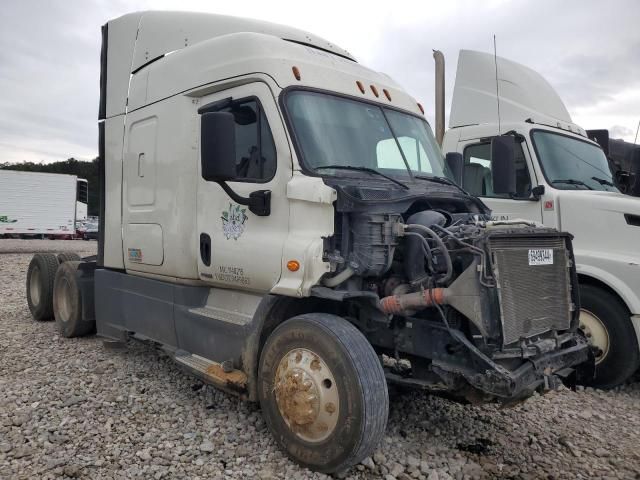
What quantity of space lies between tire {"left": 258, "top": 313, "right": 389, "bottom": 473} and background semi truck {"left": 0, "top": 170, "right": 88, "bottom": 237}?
25.2m

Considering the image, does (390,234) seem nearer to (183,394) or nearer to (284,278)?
(284,278)

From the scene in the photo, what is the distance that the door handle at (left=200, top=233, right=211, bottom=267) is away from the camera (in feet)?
14.8

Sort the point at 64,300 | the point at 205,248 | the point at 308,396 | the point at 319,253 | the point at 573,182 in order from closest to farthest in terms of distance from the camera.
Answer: the point at 308,396 < the point at 319,253 < the point at 205,248 < the point at 573,182 < the point at 64,300

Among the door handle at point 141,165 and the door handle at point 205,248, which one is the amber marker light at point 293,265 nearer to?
the door handle at point 205,248

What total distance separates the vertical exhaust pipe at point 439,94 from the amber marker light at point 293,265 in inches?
180

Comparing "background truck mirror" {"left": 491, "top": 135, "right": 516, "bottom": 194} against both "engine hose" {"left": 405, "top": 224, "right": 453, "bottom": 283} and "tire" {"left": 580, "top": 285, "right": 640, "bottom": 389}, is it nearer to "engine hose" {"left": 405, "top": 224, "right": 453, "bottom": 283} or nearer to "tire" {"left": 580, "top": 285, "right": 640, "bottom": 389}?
"tire" {"left": 580, "top": 285, "right": 640, "bottom": 389}

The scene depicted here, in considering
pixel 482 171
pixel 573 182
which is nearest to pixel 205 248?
pixel 482 171

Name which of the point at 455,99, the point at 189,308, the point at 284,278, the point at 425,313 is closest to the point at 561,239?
the point at 425,313

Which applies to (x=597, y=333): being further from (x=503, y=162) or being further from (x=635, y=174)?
(x=503, y=162)

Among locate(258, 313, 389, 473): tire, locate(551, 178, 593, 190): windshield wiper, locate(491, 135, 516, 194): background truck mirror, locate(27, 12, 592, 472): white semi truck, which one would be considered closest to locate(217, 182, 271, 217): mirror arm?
locate(27, 12, 592, 472): white semi truck

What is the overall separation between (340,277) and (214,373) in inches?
52.5

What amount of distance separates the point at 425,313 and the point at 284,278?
995 mm

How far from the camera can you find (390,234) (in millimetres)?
3670

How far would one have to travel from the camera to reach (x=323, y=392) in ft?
11.2
